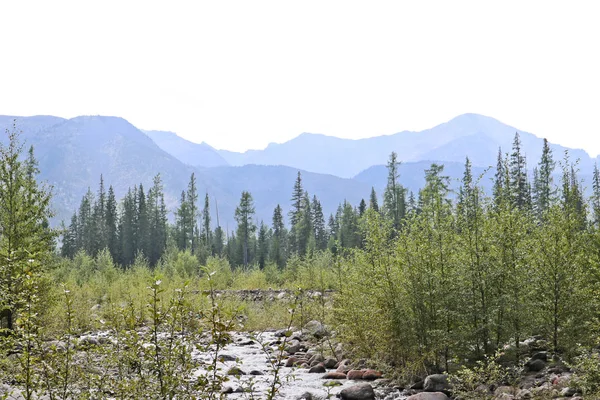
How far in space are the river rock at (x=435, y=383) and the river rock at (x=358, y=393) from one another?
1107 mm

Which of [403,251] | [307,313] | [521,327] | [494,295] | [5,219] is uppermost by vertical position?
[5,219]

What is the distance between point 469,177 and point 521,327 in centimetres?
327

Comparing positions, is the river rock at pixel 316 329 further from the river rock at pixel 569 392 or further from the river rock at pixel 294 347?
the river rock at pixel 569 392

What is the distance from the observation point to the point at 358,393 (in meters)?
9.56

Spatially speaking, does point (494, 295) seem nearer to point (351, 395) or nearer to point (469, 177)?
point (469, 177)

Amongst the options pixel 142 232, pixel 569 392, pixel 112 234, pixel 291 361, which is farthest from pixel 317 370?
pixel 112 234

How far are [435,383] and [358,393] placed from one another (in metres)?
1.56

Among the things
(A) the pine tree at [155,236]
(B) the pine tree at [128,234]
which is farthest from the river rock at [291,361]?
(B) the pine tree at [128,234]

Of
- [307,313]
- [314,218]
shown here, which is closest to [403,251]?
[307,313]

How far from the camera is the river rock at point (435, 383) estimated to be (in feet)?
30.7

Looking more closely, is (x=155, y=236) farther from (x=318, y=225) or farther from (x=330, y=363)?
(x=330, y=363)

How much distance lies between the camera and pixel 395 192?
231ft

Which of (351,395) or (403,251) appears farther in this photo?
(403,251)

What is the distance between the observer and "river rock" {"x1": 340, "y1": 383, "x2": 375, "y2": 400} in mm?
9531
